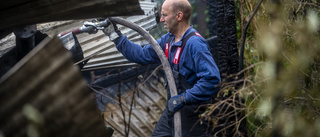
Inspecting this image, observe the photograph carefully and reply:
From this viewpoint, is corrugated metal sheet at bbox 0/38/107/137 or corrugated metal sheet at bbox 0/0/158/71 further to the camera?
corrugated metal sheet at bbox 0/0/158/71

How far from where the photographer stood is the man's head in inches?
131

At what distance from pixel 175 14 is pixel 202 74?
2.39 ft

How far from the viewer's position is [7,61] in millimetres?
2307

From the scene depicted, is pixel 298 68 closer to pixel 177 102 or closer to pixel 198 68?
pixel 198 68

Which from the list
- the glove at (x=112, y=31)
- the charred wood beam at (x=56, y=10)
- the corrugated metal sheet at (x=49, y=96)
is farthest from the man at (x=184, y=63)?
the corrugated metal sheet at (x=49, y=96)

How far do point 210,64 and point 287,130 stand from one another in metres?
0.89

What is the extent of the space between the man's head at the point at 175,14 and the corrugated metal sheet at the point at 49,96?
2.57m

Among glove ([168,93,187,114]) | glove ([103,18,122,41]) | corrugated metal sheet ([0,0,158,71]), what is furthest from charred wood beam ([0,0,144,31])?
corrugated metal sheet ([0,0,158,71])

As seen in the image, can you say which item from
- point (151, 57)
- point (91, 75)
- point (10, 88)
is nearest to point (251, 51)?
point (151, 57)

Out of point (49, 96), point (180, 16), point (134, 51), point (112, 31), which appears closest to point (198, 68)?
point (180, 16)

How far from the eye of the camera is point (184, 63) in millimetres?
3123

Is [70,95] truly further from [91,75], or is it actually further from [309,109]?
[91,75]

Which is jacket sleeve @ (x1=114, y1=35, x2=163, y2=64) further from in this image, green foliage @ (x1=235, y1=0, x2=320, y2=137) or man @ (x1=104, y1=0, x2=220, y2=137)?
green foliage @ (x1=235, y1=0, x2=320, y2=137)

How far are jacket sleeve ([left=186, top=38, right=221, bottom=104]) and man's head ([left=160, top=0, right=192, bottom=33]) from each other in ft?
1.21
